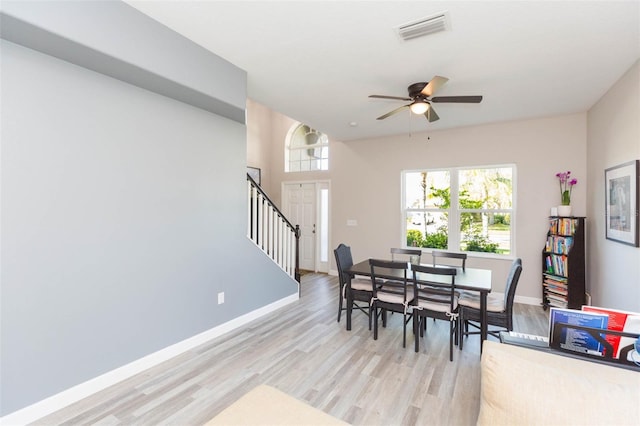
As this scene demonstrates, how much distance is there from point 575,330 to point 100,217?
3.23m

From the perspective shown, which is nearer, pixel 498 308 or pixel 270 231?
pixel 498 308

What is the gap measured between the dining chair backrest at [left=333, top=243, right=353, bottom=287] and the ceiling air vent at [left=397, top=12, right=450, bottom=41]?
7.37 ft

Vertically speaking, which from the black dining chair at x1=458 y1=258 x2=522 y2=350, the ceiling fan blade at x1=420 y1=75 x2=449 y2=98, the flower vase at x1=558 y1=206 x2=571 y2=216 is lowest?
the black dining chair at x1=458 y1=258 x2=522 y2=350

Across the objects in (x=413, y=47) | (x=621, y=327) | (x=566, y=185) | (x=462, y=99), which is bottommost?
(x=621, y=327)

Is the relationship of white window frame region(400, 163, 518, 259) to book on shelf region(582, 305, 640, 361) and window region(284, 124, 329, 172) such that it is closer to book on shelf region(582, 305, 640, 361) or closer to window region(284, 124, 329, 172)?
window region(284, 124, 329, 172)

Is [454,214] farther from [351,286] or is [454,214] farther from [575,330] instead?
[575,330]

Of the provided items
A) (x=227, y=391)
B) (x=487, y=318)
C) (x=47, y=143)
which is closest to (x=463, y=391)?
(x=487, y=318)

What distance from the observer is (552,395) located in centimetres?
105

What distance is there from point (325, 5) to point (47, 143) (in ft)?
7.11

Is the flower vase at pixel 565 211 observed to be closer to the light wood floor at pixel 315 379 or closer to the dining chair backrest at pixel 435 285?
the light wood floor at pixel 315 379

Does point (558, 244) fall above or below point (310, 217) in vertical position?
below

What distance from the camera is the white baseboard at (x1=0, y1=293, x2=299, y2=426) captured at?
6.17 ft

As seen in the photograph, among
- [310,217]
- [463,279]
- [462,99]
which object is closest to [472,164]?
[462,99]

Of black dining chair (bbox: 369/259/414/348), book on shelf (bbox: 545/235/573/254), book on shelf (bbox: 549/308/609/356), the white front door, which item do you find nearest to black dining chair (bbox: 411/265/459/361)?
black dining chair (bbox: 369/259/414/348)
